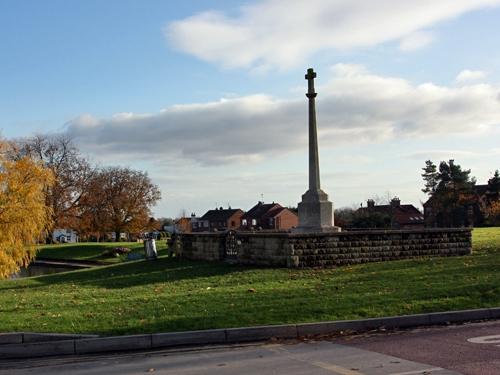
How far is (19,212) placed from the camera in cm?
3003

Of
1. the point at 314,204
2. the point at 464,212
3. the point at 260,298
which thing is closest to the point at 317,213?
the point at 314,204

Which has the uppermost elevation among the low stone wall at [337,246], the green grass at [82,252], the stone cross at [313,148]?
the stone cross at [313,148]

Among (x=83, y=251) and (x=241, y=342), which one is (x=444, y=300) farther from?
(x=83, y=251)

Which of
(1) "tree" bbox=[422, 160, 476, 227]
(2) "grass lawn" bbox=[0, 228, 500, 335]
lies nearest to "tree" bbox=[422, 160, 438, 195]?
(1) "tree" bbox=[422, 160, 476, 227]

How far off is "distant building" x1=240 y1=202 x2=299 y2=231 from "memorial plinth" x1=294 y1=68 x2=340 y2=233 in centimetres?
8095

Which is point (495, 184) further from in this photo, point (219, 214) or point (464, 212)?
point (219, 214)

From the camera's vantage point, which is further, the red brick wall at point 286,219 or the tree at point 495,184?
the red brick wall at point 286,219

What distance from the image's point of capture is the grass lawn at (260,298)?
32.4 ft

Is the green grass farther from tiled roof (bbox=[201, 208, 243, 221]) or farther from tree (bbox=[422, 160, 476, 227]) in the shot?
tiled roof (bbox=[201, 208, 243, 221])

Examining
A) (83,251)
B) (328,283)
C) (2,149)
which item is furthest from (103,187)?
(328,283)

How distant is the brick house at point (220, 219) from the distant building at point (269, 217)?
2.92 meters

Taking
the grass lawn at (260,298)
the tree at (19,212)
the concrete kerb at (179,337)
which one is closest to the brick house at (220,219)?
the tree at (19,212)

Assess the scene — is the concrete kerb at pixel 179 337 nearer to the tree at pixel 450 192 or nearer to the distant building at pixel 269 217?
the tree at pixel 450 192

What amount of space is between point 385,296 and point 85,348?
6.04 metres
